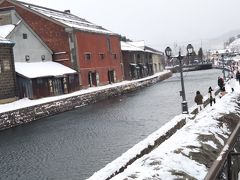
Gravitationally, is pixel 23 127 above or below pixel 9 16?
below

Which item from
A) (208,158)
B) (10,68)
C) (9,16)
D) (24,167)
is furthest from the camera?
(9,16)

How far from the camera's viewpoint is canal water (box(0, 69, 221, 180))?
1440 centimetres

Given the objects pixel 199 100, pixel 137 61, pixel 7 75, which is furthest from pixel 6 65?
pixel 137 61

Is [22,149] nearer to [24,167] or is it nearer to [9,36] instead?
[24,167]

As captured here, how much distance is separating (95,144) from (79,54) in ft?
102

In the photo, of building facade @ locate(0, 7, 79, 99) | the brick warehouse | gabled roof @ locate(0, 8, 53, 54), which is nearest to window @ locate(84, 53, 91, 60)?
the brick warehouse

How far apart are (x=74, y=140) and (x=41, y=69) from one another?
22093mm

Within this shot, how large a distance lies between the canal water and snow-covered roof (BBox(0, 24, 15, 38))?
14017 millimetres

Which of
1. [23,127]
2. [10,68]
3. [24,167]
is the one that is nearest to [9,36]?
[10,68]

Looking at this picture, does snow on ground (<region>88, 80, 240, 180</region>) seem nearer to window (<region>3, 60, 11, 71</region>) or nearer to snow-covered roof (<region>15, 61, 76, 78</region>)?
window (<region>3, 60, 11, 71</region>)

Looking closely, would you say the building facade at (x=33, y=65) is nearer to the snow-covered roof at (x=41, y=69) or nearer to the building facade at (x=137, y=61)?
the snow-covered roof at (x=41, y=69)

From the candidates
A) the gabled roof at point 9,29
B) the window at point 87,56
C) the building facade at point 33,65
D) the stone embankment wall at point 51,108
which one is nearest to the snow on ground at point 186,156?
the stone embankment wall at point 51,108

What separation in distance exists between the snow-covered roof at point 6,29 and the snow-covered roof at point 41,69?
11.5ft

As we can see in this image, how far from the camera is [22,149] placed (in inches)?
739
